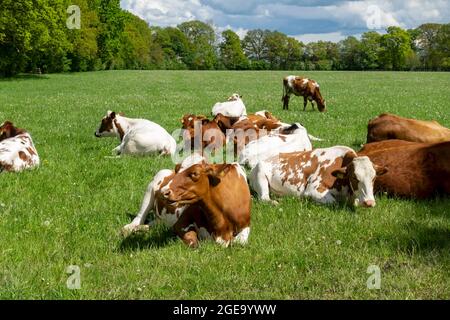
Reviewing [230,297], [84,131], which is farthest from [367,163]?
[84,131]

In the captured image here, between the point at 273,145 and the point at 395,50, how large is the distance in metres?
139

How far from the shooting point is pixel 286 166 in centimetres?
923

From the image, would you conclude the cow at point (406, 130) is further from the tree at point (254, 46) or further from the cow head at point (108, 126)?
the tree at point (254, 46)

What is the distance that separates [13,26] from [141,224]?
44445mm

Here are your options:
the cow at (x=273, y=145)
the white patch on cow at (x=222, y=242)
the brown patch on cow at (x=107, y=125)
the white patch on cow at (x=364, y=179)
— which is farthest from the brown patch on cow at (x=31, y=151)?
the white patch on cow at (x=364, y=179)

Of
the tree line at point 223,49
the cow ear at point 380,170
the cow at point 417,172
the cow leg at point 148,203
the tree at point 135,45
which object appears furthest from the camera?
the tree at point 135,45

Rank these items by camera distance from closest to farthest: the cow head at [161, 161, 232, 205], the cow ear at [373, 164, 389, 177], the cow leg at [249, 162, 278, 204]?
1. the cow head at [161, 161, 232, 205]
2. the cow ear at [373, 164, 389, 177]
3. the cow leg at [249, 162, 278, 204]

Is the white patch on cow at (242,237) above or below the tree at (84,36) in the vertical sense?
below

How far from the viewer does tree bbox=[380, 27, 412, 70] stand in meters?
138

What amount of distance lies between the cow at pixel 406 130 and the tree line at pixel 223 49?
5858 cm

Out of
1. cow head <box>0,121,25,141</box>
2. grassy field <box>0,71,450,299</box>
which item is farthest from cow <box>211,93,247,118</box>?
grassy field <box>0,71,450,299</box>

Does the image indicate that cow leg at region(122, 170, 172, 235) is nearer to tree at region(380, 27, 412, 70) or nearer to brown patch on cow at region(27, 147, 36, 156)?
brown patch on cow at region(27, 147, 36, 156)

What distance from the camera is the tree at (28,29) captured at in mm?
46906

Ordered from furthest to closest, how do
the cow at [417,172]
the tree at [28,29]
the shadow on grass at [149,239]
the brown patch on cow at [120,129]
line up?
the tree at [28,29], the brown patch on cow at [120,129], the cow at [417,172], the shadow on grass at [149,239]
